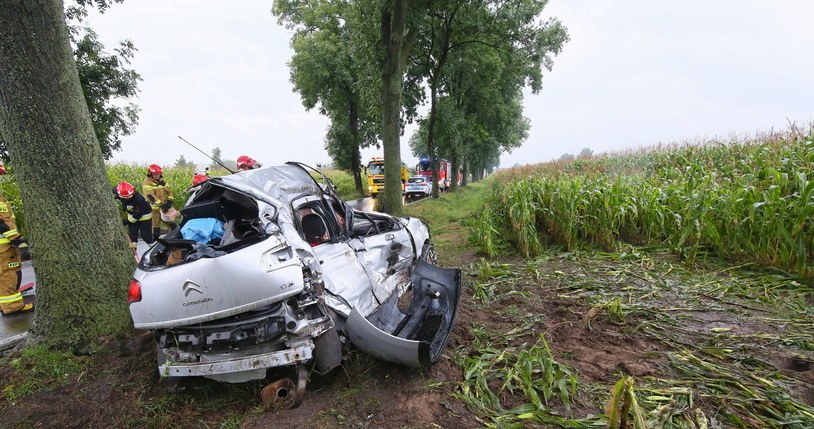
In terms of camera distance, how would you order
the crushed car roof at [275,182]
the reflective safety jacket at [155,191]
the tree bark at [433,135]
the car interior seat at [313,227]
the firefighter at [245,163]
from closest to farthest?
the crushed car roof at [275,182]
the car interior seat at [313,227]
the firefighter at [245,163]
the reflective safety jacket at [155,191]
the tree bark at [433,135]

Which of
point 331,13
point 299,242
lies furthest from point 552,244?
point 331,13

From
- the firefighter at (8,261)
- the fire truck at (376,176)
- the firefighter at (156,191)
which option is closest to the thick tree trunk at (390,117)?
the firefighter at (156,191)

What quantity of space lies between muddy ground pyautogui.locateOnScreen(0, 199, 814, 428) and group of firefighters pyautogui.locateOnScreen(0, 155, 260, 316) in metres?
1.59

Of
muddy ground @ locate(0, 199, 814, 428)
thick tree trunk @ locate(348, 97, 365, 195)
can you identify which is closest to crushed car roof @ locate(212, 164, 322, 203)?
muddy ground @ locate(0, 199, 814, 428)

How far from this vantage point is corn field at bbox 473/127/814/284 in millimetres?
3863

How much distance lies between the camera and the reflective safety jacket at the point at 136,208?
22.6ft

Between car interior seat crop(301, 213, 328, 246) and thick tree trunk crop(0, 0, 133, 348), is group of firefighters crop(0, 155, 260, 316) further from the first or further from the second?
car interior seat crop(301, 213, 328, 246)

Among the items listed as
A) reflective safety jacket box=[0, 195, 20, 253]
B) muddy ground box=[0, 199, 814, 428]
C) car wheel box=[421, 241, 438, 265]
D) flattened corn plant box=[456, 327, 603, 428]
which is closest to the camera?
flattened corn plant box=[456, 327, 603, 428]

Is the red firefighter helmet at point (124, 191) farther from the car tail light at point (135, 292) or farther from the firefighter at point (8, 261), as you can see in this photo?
the car tail light at point (135, 292)

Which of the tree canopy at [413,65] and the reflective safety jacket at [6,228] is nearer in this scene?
the reflective safety jacket at [6,228]

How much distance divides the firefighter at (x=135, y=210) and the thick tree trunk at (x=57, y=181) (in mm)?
3860

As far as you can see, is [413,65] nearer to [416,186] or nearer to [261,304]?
[416,186]

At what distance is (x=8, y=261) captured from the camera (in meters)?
4.55

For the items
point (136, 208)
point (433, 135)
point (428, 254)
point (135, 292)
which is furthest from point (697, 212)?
point (433, 135)
